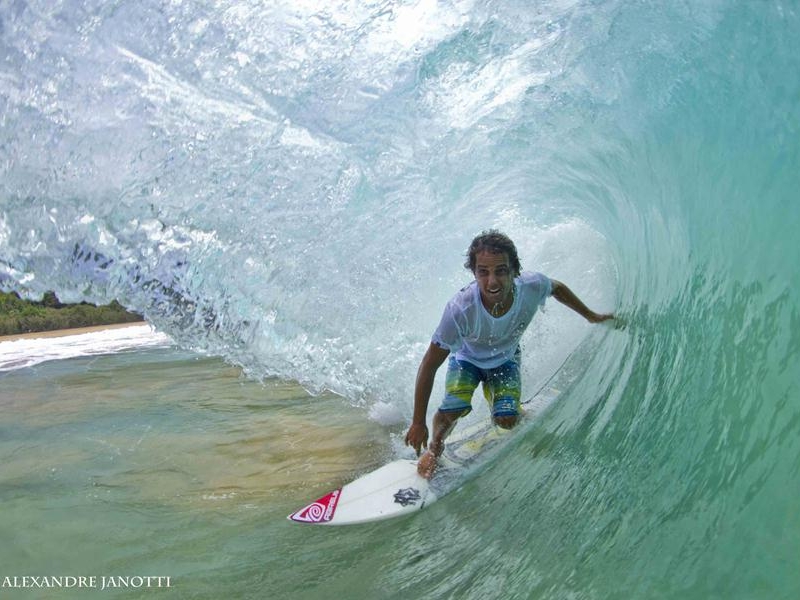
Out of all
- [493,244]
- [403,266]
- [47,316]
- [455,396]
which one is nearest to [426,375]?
[455,396]

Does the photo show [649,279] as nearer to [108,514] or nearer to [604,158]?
[604,158]

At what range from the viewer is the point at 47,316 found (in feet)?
113

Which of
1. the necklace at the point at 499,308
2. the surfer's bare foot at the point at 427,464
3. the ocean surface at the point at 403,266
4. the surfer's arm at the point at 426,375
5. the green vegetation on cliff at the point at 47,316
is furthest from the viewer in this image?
the green vegetation on cliff at the point at 47,316

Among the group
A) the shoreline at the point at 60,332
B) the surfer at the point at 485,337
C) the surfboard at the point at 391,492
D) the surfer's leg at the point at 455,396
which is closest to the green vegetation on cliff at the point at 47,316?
the shoreline at the point at 60,332

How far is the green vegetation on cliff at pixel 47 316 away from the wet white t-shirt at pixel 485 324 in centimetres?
3234

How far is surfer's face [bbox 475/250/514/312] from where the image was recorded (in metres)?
3.60

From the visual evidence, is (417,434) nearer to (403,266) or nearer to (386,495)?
(386,495)

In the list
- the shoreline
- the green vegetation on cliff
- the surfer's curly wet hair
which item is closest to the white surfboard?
the surfer's curly wet hair

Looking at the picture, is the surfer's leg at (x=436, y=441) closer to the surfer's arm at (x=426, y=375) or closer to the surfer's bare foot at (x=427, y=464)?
the surfer's bare foot at (x=427, y=464)

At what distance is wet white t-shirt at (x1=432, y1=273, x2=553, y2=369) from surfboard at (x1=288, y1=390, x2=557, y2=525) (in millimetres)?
753

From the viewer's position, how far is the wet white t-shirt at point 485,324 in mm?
3752

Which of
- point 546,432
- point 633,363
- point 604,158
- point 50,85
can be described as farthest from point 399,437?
point 50,85

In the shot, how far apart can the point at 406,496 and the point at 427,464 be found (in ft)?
1.02

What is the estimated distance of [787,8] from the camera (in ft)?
9.00
